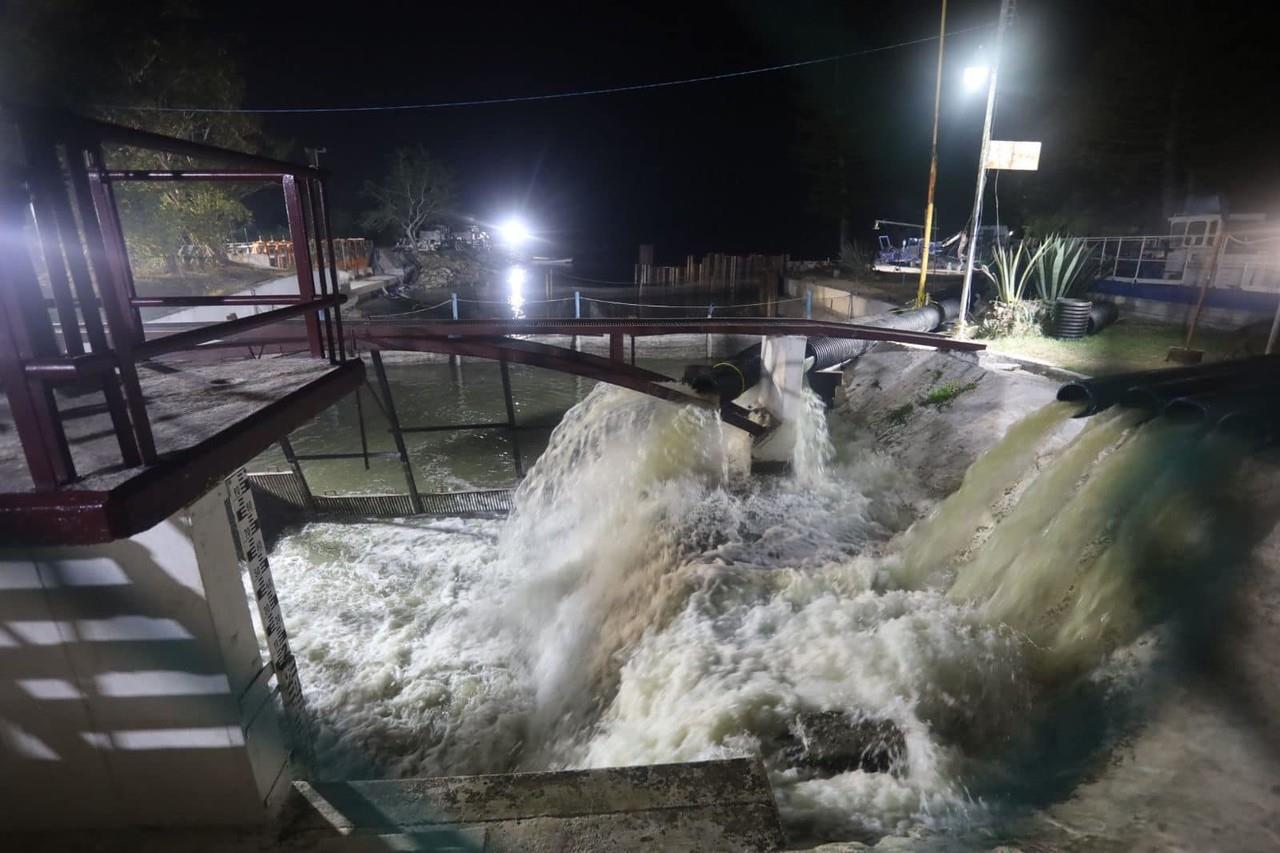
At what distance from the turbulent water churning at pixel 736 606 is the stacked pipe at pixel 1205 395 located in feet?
0.96

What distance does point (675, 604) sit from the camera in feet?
22.2

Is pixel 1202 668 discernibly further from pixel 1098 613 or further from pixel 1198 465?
pixel 1198 465

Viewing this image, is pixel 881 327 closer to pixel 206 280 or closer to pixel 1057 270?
pixel 1057 270

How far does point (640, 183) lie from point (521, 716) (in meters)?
90.1

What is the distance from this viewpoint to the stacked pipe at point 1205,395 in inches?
204

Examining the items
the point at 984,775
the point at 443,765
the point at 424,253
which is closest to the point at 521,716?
the point at 443,765

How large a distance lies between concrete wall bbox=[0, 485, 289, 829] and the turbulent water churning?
268 cm

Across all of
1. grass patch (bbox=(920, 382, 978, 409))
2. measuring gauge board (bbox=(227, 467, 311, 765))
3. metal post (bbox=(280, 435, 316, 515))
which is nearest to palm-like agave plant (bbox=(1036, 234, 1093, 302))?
grass patch (bbox=(920, 382, 978, 409))

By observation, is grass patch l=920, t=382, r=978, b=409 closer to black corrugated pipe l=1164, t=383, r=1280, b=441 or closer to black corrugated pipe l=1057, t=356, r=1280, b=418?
black corrugated pipe l=1057, t=356, r=1280, b=418

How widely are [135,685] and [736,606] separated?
503 centimetres

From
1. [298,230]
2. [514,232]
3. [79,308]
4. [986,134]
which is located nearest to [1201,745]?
[79,308]

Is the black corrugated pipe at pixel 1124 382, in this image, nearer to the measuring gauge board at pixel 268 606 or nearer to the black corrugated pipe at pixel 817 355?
the black corrugated pipe at pixel 817 355

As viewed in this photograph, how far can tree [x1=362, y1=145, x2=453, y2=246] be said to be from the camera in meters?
58.2

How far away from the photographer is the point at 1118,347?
11398mm
